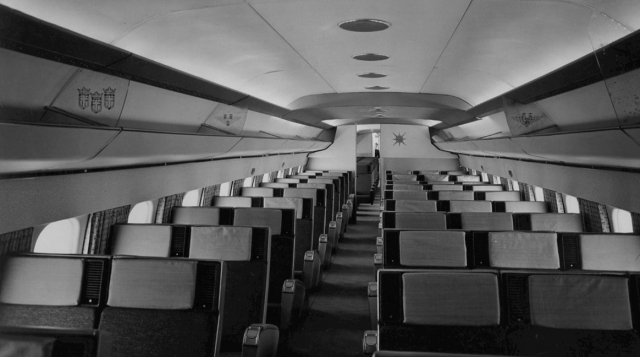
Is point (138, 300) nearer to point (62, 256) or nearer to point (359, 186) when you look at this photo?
point (62, 256)

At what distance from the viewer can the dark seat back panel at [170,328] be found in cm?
310

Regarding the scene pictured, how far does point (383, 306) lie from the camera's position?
9.64ft

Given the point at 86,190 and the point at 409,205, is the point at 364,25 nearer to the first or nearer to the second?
the point at 86,190

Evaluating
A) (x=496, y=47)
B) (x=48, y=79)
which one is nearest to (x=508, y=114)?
(x=496, y=47)

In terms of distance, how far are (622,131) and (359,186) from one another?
16904mm

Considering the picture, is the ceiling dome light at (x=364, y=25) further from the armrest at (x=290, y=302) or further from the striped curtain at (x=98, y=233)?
the striped curtain at (x=98, y=233)

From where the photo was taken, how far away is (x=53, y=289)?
10.3ft

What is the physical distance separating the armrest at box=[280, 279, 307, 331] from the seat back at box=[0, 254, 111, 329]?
7.54 ft

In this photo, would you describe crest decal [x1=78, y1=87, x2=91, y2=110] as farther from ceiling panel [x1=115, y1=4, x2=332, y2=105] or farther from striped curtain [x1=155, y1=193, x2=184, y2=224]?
striped curtain [x1=155, y1=193, x2=184, y2=224]

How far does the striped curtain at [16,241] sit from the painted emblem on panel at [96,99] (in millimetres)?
1111

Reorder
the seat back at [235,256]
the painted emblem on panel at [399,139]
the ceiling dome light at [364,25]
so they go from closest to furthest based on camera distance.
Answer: the ceiling dome light at [364,25] → the seat back at [235,256] → the painted emblem on panel at [399,139]

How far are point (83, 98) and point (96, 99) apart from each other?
0.12 m

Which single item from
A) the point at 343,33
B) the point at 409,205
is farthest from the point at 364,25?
the point at 409,205

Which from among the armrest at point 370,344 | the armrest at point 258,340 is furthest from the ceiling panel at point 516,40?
the armrest at point 258,340
